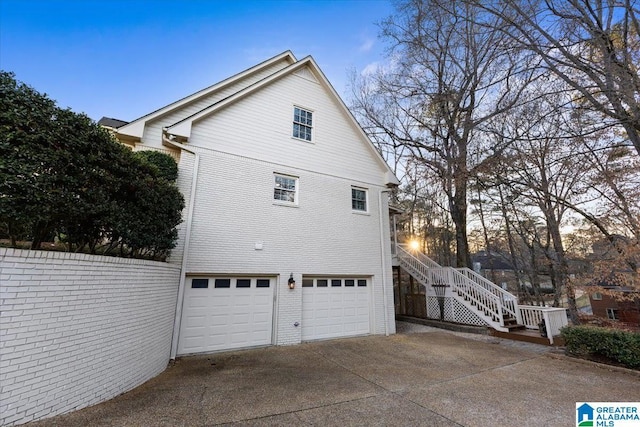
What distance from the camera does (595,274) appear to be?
26.8 feet

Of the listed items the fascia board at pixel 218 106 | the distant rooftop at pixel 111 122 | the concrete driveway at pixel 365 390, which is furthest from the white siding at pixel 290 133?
the concrete driveway at pixel 365 390

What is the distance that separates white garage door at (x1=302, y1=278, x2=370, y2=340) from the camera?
8.51 metres

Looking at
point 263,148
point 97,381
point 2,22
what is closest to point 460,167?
point 263,148

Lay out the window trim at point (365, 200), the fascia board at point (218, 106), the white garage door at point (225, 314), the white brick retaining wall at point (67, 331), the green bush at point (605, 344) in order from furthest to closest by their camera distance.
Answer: the window trim at point (365, 200) < the fascia board at point (218, 106) < the white garage door at point (225, 314) < the green bush at point (605, 344) < the white brick retaining wall at point (67, 331)

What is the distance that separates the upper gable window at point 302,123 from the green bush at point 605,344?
9.42 m

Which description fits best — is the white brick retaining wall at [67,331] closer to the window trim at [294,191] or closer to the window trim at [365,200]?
the window trim at [294,191]

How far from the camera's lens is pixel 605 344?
6.23m

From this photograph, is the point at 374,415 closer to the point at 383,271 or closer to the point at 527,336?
the point at 383,271

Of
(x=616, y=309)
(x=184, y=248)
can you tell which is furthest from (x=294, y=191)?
(x=616, y=309)

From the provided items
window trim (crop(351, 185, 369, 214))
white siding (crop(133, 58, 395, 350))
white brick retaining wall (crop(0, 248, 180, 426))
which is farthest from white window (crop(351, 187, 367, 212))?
white brick retaining wall (crop(0, 248, 180, 426))

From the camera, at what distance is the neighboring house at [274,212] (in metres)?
7.23

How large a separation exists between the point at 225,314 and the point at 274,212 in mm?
3179

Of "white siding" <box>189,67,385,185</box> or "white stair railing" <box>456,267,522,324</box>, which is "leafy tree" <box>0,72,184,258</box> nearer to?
"white siding" <box>189,67,385,185</box>

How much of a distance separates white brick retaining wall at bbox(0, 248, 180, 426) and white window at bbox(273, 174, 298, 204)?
452 centimetres
